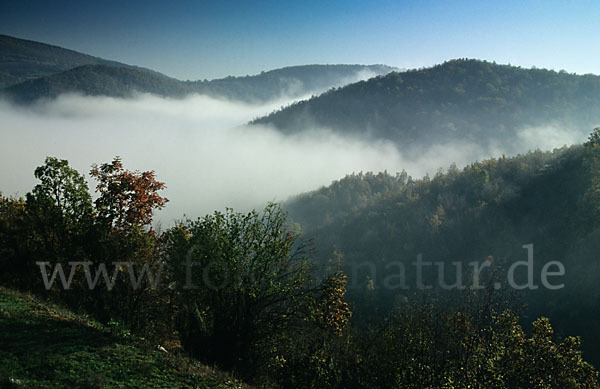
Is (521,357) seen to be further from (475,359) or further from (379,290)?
(379,290)

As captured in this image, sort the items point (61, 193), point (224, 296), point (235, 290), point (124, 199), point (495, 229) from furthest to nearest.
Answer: point (495, 229) < point (124, 199) < point (61, 193) < point (224, 296) < point (235, 290)

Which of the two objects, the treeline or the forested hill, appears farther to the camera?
the forested hill

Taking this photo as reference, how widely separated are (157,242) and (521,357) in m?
23.4

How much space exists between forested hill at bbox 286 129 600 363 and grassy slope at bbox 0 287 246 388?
68.7 m

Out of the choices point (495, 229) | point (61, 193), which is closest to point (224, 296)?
point (61, 193)

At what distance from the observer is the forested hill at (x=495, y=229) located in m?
82.3

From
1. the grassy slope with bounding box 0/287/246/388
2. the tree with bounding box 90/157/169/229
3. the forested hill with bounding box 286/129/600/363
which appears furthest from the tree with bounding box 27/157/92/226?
the forested hill with bounding box 286/129/600/363

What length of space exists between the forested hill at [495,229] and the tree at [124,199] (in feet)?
197

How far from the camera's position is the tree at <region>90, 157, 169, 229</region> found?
24641 millimetres

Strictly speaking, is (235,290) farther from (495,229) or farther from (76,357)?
(495,229)

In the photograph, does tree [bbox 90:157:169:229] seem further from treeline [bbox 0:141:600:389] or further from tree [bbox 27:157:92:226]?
tree [bbox 27:157:92:226]

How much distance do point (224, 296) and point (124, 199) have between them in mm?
9904

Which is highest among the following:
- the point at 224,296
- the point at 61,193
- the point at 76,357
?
the point at 61,193

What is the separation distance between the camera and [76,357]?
1297 cm
